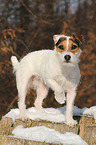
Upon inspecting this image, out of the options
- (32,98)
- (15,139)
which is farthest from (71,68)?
(32,98)

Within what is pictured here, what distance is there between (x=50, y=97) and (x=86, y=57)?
6.29 ft

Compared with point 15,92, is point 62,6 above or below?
above

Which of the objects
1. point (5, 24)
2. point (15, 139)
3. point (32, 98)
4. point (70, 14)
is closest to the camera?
point (15, 139)

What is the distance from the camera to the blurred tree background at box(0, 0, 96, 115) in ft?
23.5

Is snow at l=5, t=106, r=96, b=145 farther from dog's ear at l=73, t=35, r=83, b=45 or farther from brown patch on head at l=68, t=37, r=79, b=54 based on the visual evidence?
dog's ear at l=73, t=35, r=83, b=45

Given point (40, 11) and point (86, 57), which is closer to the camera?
point (40, 11)

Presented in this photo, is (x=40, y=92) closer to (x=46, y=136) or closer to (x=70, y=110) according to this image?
(x=70, y=110)

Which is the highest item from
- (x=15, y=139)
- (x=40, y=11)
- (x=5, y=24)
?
(x=40, y=11)

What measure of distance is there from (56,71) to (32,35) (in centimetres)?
333

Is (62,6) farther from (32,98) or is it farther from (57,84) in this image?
(57,84)

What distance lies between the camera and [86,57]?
8.48m

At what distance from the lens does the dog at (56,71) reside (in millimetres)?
4188

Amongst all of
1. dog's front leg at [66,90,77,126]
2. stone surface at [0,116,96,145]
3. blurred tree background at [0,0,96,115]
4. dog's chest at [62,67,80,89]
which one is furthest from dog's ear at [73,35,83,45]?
blurred tree background at [0,0,96,115]

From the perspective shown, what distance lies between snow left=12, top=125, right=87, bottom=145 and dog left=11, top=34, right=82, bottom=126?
49 centimetres
